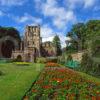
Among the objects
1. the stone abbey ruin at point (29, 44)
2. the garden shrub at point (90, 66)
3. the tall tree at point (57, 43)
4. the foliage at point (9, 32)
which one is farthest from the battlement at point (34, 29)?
Result: the garden shrub at point (90, 66)

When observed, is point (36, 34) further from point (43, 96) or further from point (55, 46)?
point (43, 96)

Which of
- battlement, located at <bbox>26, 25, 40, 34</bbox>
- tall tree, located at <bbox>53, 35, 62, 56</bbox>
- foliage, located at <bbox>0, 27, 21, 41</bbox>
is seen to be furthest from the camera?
tall tree, located at <bbox>53, 35, 62, 56</bbox>

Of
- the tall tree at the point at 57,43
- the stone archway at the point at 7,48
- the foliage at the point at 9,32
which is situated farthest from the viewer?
the tall tree at the point at 57,43

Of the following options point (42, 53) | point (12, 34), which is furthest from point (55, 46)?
point (12, 34)

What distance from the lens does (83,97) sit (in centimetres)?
1329

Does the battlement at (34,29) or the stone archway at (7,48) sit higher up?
the battlement at (34,29)

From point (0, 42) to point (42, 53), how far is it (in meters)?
14.4

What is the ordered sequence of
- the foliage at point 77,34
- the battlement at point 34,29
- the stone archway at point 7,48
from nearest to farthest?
the foliage at point 77,34, the stone archway at point 7,48, the battlement at point 34,29

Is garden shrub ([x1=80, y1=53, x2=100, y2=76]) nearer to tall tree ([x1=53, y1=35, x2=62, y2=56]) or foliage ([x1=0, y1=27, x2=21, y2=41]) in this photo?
foliage ([x1=0, y1=27, x2=21, y2=41])

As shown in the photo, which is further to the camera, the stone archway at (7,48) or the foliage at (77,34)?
the stone archway at (7,48)

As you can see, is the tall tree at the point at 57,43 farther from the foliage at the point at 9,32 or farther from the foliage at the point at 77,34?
the foliage at the point at 9,32

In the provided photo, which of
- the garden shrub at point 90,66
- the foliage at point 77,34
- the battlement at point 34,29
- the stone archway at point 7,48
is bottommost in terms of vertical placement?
the garden shrub at point 90,66

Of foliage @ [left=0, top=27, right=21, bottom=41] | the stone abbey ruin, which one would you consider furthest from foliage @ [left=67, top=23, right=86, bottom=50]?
foliage @ [left=0, top=27, right=21, bottom=41]

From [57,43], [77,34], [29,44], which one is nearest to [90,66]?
[77,34]
